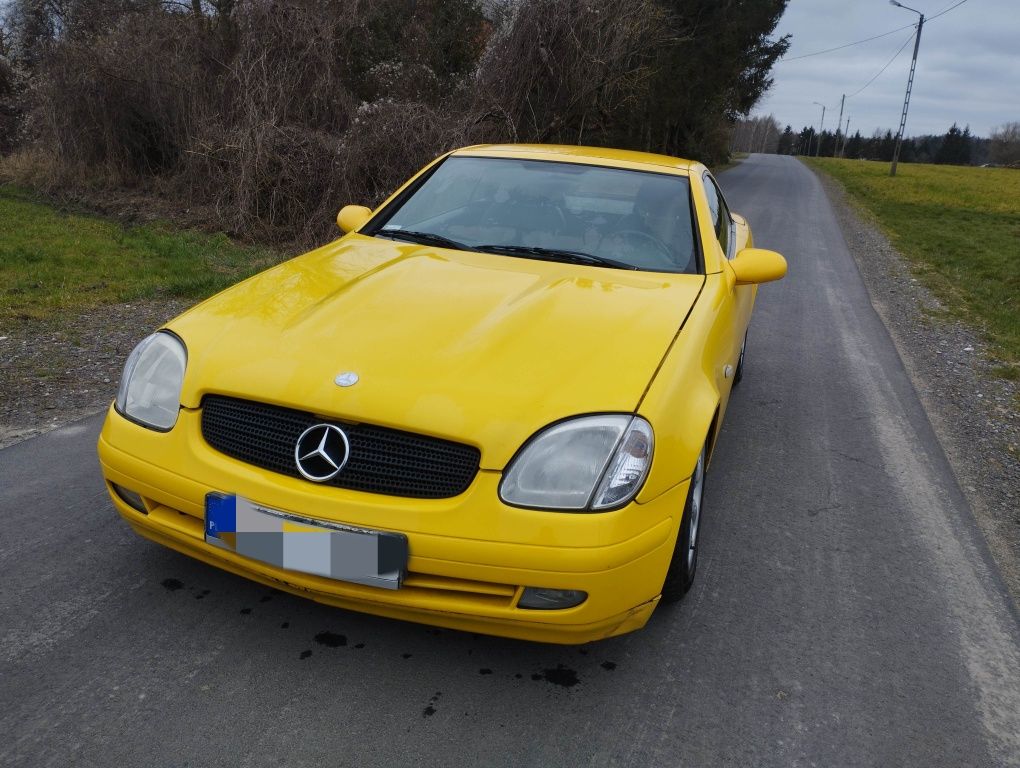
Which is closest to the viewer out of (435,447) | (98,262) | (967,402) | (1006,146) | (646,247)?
(435,447)

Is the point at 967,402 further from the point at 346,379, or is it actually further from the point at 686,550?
the point at 346,379

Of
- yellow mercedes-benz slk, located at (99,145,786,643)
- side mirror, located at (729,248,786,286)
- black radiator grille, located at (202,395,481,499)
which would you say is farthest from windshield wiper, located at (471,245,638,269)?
black radiator grille, located at (202,395,481,499)

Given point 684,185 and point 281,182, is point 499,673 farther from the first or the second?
point 281,182

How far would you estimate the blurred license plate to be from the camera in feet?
6.70

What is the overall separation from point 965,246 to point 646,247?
1257 centimetres

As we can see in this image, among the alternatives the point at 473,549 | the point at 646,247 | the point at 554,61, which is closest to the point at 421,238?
the point at 646,247

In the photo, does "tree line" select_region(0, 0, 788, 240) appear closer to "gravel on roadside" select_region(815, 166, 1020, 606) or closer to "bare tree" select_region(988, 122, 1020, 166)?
"gravel on roadside" select_region(815, 166, 1020, 606)

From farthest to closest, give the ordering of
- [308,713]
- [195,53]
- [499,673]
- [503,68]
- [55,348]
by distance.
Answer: [503,68], [195,53], [55,348], [499,673], [308,713]

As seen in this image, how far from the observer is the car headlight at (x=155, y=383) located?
2375mm

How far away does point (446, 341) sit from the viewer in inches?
95.7

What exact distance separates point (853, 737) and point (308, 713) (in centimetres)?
149

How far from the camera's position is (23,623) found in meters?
2.36

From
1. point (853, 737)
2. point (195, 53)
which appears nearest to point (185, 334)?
point (853, 737)

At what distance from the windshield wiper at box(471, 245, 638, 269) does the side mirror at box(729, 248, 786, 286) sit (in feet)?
1.89
